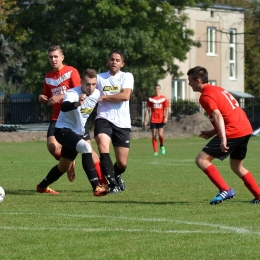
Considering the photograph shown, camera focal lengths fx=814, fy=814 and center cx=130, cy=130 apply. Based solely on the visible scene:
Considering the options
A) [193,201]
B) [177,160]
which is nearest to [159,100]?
[177,160]

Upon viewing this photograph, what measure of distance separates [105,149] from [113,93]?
83 cm

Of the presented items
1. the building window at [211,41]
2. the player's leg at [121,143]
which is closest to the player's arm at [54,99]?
the player's leg at [121,143]

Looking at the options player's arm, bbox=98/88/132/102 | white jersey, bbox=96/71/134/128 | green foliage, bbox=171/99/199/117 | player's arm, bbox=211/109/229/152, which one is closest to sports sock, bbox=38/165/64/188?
white jersey, bbox=96/71/134/128

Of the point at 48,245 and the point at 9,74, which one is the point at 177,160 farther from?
the point at 9,74

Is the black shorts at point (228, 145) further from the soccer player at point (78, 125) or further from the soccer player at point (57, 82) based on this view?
the soccer player at point (57, 82)

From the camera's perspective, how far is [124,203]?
1028 centimetres

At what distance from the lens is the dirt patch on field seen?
35625 mm

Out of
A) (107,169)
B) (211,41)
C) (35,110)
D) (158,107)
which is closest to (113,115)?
(107,169)

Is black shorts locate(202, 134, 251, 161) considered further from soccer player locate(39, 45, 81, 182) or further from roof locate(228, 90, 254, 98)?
roof locate(228, 90, 254, 98)

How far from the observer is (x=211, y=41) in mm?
56906

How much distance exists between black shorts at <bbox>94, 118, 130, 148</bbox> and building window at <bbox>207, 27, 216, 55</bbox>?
44954 mm

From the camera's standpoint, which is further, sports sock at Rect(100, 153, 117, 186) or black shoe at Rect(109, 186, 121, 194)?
black shoe at Rect(109, 186, 121, 194)

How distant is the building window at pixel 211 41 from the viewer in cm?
5647

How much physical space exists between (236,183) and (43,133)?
23.7 meters
